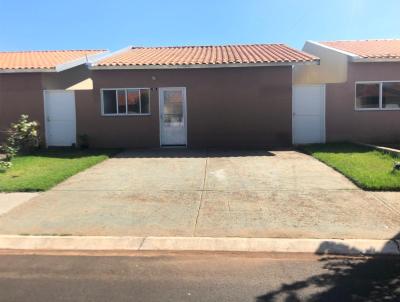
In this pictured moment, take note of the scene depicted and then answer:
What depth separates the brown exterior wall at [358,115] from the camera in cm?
1630

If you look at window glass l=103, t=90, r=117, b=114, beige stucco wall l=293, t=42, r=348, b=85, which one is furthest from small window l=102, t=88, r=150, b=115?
beige stucco wall l=293, t=42, r=348, b=85

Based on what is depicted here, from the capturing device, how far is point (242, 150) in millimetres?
15820

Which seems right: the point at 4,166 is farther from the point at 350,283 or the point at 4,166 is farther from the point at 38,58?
the point at 350,283

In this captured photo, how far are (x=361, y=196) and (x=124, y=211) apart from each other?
4.27 m

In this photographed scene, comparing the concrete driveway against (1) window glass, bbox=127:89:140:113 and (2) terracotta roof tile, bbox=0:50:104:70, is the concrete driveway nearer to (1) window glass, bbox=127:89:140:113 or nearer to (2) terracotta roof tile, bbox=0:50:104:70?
(1) window glass, bbox=127:89:140:113

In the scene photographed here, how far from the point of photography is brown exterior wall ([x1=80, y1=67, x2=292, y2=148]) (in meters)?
16.2

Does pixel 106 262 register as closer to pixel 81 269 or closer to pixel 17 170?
pixel 81 269

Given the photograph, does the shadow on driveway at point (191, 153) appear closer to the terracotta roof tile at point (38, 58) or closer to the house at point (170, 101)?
the house at point (170, 101)

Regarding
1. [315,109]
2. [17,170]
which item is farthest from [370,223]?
[315,109]

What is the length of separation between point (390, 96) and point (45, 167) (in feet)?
38.4

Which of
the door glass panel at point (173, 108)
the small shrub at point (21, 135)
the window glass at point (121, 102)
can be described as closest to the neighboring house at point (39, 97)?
the window glass at point (121, 102)

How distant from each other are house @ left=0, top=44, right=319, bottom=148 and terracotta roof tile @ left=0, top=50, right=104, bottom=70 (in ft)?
0.80

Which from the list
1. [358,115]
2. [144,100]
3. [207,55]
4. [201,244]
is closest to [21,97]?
[144,100]

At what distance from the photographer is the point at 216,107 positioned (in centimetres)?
1634
